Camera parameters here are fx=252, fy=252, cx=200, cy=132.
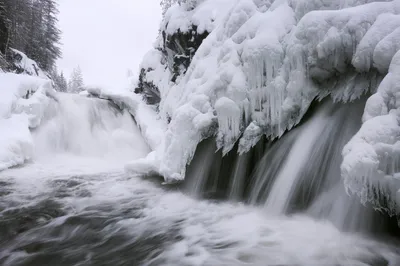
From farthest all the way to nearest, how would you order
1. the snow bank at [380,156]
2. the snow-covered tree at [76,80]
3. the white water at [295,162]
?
the snow-covered tree at [76,80], the white water at [295,162], the snow bank at [380,156]

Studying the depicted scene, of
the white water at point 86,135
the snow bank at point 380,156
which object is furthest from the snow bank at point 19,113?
the snow bank at point 380,156

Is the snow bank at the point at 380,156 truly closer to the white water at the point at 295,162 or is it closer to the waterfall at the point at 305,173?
the waterfall at the point at 305,173

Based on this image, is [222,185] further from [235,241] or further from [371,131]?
[371,131]

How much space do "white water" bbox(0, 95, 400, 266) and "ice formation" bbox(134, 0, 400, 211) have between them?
565 mm

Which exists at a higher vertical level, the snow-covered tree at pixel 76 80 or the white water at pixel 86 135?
the snow-covered tree at pixel 76 80

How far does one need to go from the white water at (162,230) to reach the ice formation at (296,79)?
565 millimetres

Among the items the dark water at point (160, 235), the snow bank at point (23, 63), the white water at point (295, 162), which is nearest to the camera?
the dark water at point (160, 235)

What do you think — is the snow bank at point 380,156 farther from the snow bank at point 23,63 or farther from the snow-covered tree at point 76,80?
the snow-covered tree at point 76,80

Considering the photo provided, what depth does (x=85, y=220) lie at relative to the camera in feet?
11.1

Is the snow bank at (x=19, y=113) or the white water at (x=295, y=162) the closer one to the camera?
the white water at (x=295, y=162)

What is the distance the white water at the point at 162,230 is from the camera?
2211 mm

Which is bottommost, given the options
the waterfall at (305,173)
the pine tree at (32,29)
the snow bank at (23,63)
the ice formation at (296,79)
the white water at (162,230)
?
the white water at (162,230)

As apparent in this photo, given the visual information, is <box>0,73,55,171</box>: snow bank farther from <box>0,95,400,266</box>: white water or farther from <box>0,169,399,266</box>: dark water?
<box>0,169,399,266</box>: dark water

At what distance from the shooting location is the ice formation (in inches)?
81.1
